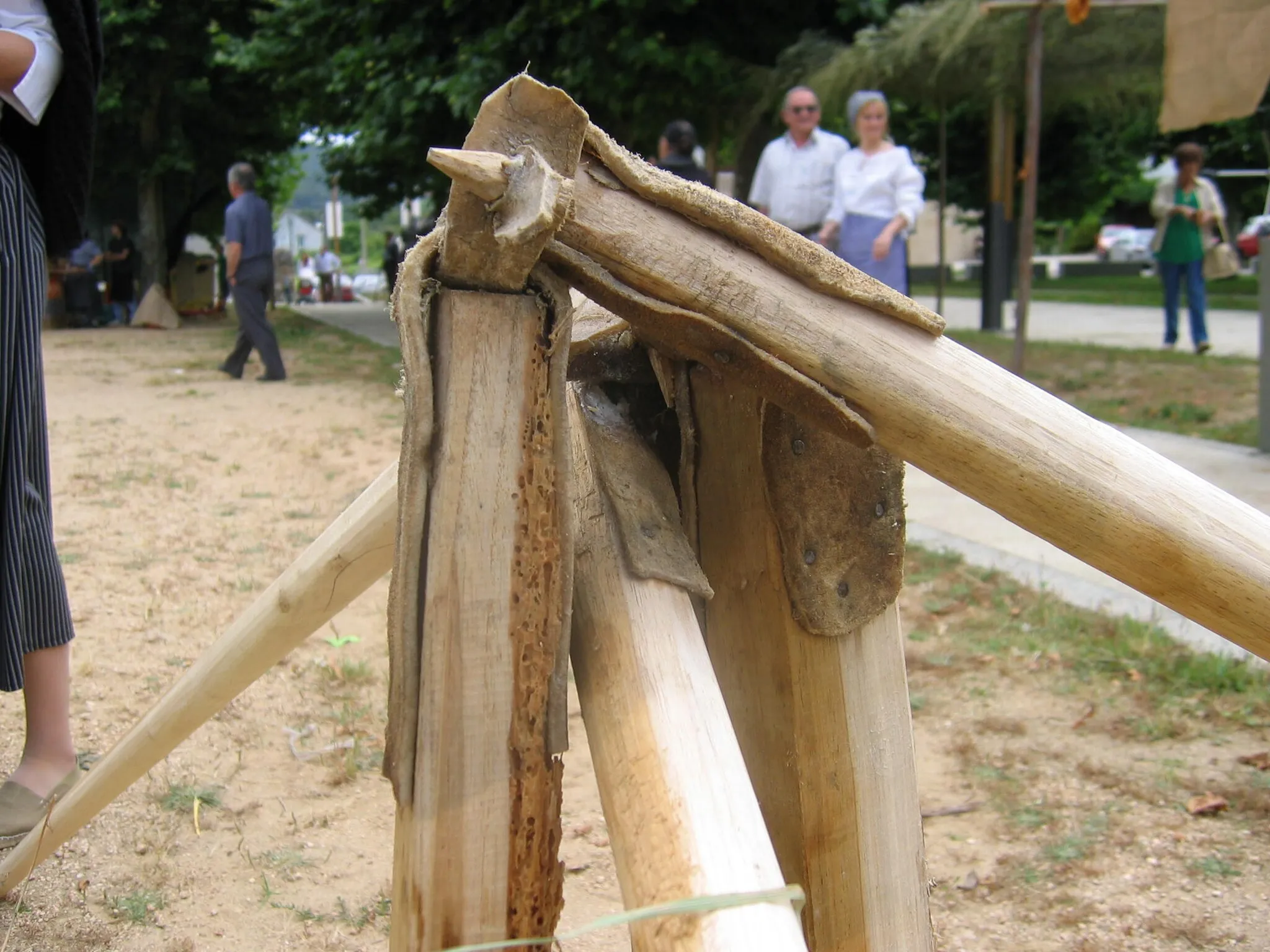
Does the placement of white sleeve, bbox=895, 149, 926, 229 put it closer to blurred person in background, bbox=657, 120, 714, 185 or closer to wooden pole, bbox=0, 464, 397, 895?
blurred person in background, bbox=657, 120, 714, 185

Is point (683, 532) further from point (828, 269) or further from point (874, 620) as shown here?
point (828, 269)

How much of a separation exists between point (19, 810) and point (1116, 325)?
13.2m

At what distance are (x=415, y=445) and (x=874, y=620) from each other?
0.64m

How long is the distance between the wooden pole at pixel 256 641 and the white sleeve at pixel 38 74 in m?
1.02

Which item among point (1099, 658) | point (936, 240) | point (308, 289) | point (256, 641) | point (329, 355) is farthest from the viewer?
point (936, 240)

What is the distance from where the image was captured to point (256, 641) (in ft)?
5.94

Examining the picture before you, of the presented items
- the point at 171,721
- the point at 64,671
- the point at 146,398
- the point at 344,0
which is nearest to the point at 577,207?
the point at 171,721

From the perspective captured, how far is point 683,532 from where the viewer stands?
143 centimetres

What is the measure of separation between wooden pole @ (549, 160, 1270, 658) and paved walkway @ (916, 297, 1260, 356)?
9.06 metres

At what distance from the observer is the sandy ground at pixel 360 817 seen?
7.39 feet

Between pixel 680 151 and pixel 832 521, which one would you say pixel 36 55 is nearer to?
pixel 832 521

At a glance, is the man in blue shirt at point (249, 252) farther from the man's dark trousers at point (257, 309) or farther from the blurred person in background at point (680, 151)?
the blurred person in background at point (680, 151)

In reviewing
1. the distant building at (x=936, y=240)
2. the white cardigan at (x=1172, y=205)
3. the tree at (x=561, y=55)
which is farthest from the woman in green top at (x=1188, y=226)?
the distant building at (x=936, y=240)

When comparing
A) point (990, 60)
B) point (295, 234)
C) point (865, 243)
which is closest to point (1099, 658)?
point (865, 243)
